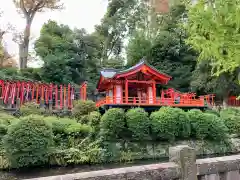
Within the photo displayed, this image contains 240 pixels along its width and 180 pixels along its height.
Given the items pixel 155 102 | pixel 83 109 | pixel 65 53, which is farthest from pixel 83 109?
pixel 65 53

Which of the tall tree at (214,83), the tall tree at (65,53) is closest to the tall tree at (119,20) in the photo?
the tall tree at (65,53)

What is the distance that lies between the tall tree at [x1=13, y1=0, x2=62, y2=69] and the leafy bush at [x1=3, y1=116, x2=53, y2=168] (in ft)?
56.7

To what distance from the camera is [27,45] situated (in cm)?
2569

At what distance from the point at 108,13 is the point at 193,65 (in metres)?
14.2

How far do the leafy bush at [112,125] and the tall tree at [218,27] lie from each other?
873cm

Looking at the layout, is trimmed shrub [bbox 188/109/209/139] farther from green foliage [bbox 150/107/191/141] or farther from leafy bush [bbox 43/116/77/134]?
leafy bush [bbox 43/116/77/134]

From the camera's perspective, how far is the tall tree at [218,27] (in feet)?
10.6

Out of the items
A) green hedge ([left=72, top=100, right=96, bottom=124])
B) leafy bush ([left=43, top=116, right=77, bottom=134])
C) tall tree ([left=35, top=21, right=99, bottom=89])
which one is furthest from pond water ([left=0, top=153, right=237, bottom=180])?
tall tree ([left=35, top=21, right=99, bottom=89])

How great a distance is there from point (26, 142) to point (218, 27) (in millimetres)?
8148

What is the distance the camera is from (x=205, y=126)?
43.5 ft

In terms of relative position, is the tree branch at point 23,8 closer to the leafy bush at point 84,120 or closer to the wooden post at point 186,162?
the leafy bush at point 84,120

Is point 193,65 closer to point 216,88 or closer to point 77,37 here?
point 216,88

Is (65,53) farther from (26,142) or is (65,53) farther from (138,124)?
(26,142)

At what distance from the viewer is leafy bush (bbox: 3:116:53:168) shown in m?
9.20
